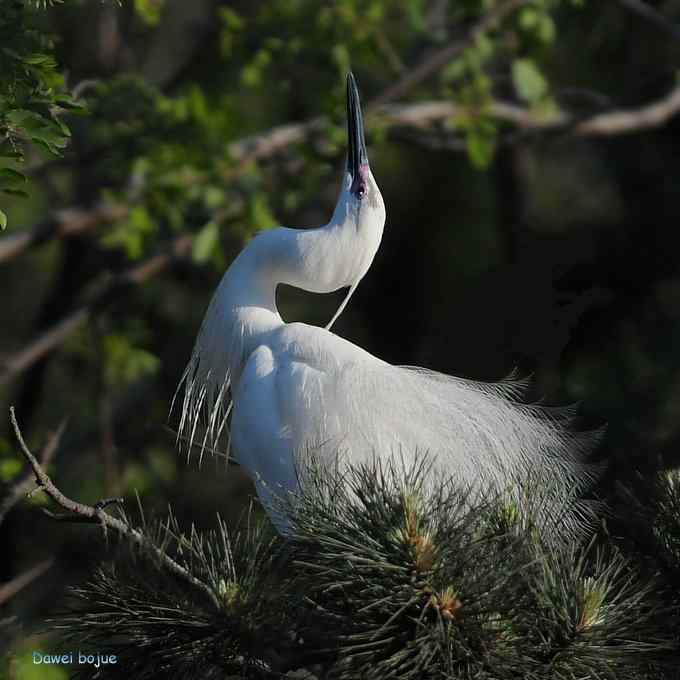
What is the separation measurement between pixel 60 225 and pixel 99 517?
342 cm

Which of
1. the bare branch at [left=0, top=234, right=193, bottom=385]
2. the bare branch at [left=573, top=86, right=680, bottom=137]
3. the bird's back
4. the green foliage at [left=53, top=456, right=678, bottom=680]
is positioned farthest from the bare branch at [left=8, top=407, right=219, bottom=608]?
the bare branch at [left=573, top=86, right=680, bottom=137]

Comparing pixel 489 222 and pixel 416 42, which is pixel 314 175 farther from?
pixel 489 222

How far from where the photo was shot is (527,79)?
523 centimetres

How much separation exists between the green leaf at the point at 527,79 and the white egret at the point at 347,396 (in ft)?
7.45

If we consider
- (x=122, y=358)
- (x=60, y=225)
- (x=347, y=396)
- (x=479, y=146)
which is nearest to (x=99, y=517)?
(x=347, y=396)

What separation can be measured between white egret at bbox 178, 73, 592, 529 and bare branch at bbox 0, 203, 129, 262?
2016mm

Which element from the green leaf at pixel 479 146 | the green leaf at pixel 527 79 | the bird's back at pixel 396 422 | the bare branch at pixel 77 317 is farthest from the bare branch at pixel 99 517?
the green leaf at pixel 527 79

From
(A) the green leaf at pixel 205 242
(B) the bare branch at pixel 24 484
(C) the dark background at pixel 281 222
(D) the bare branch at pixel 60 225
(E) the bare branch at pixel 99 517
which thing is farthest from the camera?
(D) the bare branch at pixel 60 225

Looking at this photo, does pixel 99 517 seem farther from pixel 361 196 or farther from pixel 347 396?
pixel 361 196

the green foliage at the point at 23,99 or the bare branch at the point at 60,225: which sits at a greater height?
the green foliage at the point at 23,99

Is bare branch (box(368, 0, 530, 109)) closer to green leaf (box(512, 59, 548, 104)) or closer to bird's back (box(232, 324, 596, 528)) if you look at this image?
green leaf (box(512, 59, 548, 104))

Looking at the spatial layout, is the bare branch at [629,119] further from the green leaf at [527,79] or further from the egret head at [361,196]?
the egret head at [361,196]

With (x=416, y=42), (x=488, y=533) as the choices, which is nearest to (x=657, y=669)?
(x=488, y=533)

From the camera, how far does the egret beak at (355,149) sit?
291cm
